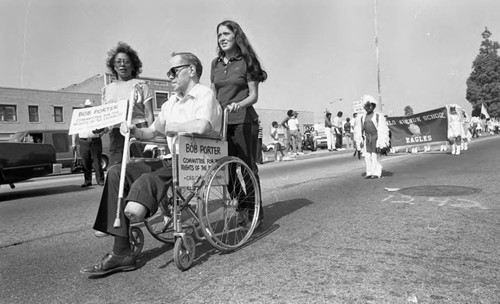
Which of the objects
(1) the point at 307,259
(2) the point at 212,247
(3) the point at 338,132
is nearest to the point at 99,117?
(2) the point at 212,247

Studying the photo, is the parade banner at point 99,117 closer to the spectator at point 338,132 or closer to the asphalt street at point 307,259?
the asphalt street at point 307,259

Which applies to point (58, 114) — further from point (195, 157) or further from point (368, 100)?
point (195, 157)

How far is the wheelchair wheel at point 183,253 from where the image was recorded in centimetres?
285

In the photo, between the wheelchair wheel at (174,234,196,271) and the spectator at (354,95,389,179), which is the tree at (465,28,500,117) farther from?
the wheelchair wheel at (174,234,196,271)

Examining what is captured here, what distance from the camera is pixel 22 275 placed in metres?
3.05

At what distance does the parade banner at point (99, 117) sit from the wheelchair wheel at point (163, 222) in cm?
72

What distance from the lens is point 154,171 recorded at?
3.16 meters

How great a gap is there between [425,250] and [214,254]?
167cm

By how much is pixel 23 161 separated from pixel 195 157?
6.57 meters

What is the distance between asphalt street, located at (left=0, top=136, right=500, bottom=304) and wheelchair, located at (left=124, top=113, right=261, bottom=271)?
0.54 ft

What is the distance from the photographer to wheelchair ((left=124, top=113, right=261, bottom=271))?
2953 millimetres

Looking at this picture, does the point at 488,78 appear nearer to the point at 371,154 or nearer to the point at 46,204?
the point at 371,154

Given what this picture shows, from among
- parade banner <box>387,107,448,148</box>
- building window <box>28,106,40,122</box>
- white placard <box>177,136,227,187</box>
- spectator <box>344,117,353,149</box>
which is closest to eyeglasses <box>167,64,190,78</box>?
white placard <box>177,136,227,187</box>

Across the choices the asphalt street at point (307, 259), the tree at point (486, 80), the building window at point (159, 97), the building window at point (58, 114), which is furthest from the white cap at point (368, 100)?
the tree at point (486, 80)
